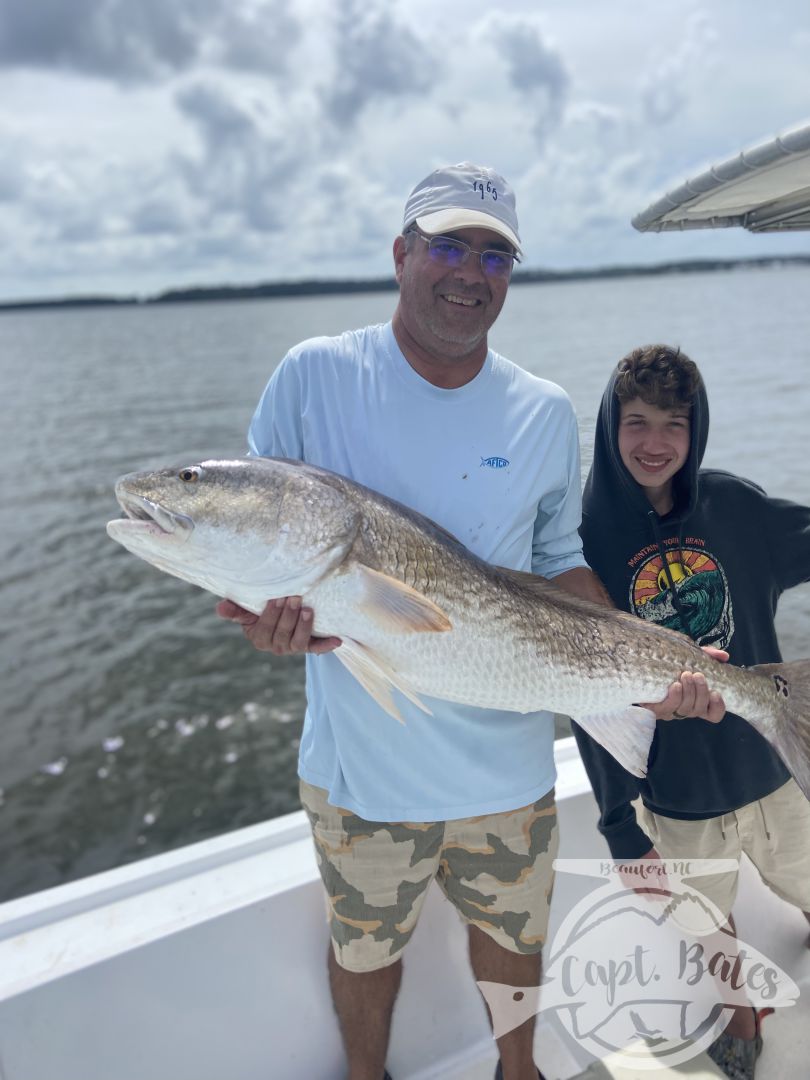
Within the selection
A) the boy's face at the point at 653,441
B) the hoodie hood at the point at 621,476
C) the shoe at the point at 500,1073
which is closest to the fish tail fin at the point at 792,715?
the hoodie hood at the point at 621,476

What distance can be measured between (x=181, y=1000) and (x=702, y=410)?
2.86 m

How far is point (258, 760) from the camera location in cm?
714

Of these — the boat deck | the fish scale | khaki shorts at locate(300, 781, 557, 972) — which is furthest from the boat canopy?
the boat deck

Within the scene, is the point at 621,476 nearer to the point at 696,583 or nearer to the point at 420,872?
the point at 696,583

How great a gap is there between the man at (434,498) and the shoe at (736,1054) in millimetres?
1135

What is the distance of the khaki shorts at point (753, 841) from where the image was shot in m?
2.81

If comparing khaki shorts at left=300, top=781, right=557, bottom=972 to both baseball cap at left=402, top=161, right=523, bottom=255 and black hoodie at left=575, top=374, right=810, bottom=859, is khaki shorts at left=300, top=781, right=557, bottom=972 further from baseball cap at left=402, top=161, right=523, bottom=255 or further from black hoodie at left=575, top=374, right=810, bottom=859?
baseball cap at left=402, top=161, right=523, bottom=255

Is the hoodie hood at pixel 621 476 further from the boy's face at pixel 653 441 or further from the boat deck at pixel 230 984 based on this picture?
the boat deck at pixel 230 984

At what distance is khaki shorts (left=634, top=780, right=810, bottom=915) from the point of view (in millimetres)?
2809

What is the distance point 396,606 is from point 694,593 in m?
1.37

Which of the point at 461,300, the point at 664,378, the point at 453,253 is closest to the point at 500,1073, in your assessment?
the point at 664,378

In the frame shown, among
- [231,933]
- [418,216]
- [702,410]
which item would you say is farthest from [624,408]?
[231,933]

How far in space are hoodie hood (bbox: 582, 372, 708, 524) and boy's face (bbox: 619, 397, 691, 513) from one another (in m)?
0.03

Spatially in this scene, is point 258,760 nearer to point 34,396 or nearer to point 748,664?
point 748,664
